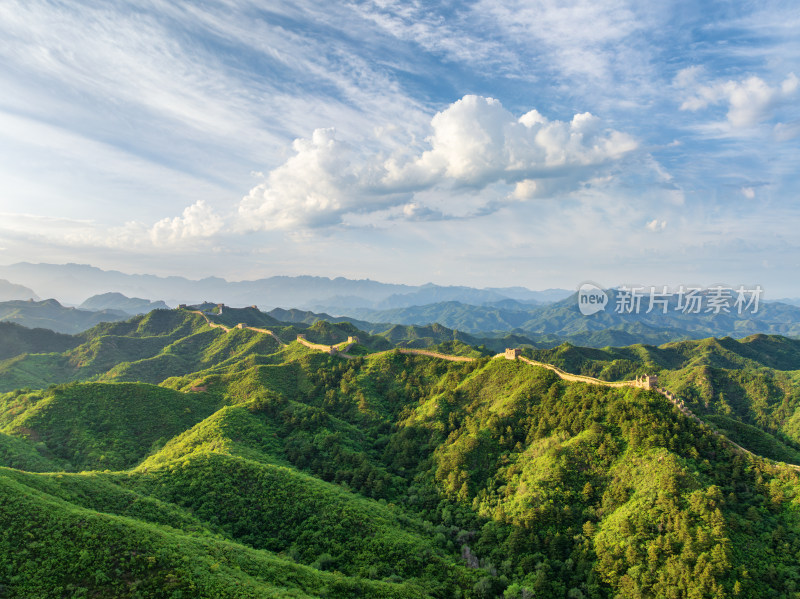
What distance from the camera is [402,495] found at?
73.1 meters

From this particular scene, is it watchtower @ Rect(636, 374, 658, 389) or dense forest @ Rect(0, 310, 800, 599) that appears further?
watchtower @ Rect(636, 374, 658, 389)

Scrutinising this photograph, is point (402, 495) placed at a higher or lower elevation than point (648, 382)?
lower

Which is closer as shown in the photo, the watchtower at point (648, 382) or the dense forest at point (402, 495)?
the dense forest at point (402, 495)

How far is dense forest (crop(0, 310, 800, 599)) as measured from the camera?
119ft

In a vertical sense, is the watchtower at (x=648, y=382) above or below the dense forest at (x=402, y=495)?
above

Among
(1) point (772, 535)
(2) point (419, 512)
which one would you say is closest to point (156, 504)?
(2) point (419, 512)

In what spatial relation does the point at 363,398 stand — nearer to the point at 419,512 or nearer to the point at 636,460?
the point at 419,512

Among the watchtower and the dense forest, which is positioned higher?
the watchtower

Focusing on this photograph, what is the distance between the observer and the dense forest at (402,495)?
3622 centimetres

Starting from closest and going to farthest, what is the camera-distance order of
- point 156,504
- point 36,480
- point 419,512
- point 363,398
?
point 36,480 → point 156,504 → point 419,512 → point 363,398

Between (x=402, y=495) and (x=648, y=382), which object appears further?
(x=402, y=495)

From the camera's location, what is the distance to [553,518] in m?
57.0

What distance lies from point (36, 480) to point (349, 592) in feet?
120

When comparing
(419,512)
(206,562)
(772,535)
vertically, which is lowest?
(419,512)
